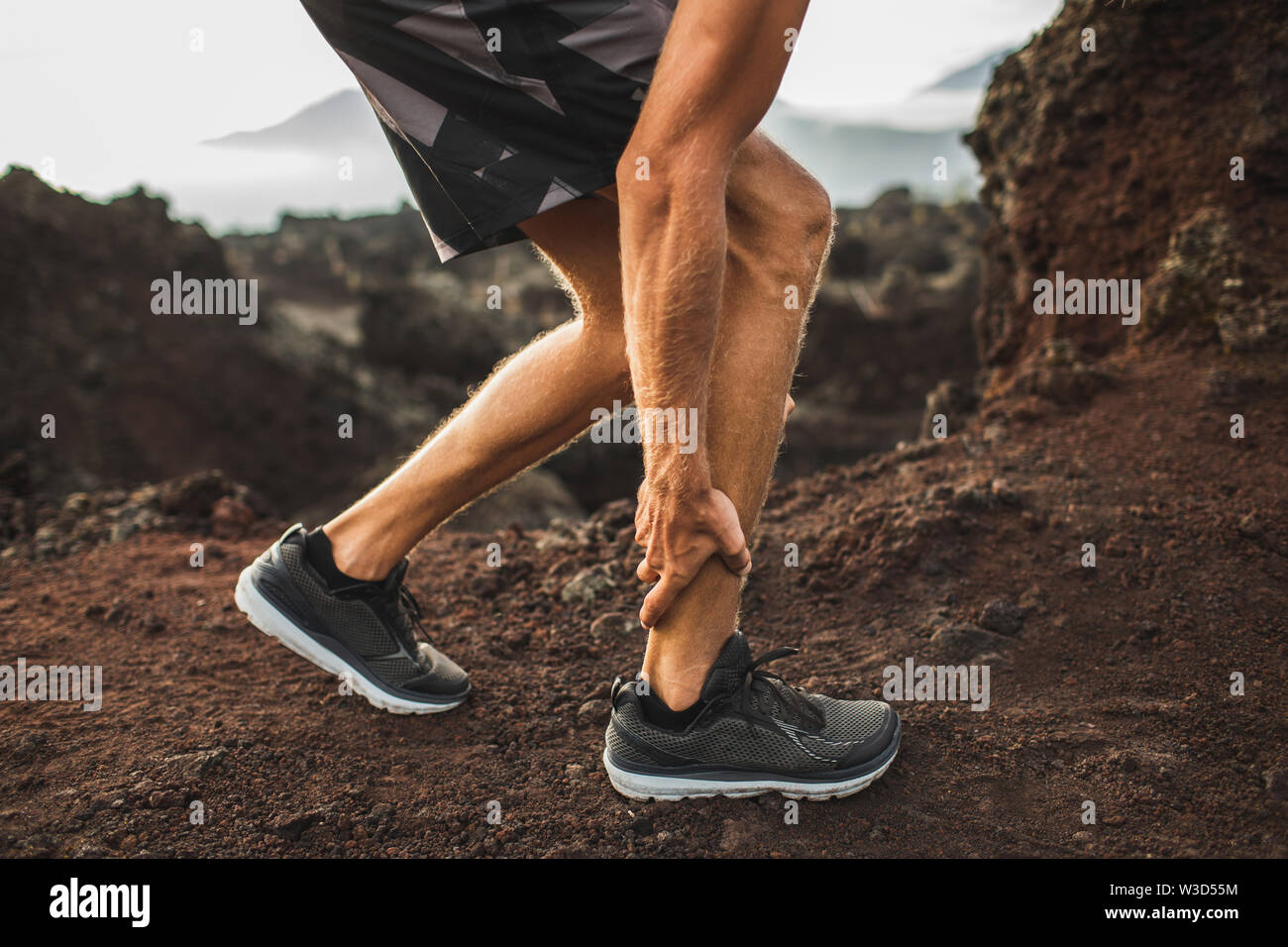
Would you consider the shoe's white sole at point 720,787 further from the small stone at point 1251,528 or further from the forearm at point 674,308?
the small stone at point 1251,528

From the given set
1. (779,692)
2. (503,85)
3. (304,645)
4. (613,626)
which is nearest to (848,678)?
(779,692)

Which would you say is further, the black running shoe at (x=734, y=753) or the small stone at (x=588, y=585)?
the small stone at (x=588, y=585)

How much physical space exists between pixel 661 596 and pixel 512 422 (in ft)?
1.86

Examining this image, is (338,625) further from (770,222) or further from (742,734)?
(770,222)

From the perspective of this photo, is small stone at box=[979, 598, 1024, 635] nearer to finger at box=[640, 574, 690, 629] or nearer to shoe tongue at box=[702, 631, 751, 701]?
shoe tongue at box=[702, 631, 751, 701]

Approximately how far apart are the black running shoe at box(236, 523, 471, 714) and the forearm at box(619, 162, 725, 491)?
2.90 feet

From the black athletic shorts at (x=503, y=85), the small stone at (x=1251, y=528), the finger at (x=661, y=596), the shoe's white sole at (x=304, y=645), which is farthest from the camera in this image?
the small stone at (x=1251, y=528)

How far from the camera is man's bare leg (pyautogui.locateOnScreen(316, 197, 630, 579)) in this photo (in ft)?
6.30

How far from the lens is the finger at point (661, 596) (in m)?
1.61

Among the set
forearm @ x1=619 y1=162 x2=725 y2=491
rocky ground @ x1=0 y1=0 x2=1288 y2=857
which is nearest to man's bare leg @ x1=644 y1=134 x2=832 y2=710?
forearm @ x1=619 y1=162 x2=725 y2=491

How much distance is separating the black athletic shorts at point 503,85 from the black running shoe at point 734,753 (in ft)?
3.11

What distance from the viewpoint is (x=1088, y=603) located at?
2.32 m

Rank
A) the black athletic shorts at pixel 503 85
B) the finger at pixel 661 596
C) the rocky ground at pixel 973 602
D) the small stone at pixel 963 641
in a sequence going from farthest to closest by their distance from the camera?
the small stone at pixel 963 641 < the rocky ground at pixel 973 602 < the finger at pixel 661 596 < the black athletic shorts at pixel 503 85

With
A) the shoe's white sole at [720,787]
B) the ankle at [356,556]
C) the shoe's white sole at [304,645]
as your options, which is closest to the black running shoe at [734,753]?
the shoe's white sole at [720,787]
